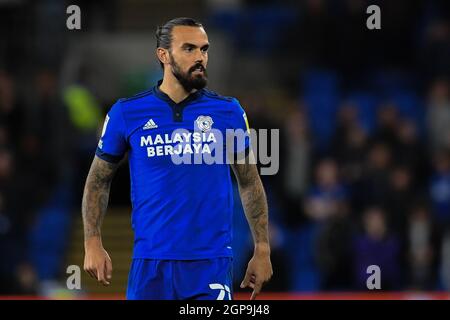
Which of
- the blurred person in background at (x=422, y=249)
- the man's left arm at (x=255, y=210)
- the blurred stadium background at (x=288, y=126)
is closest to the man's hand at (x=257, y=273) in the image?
the man's left arm at (x=255, y=210)

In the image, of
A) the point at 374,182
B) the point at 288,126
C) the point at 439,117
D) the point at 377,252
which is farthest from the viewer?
the point at 439,117

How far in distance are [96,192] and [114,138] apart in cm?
33

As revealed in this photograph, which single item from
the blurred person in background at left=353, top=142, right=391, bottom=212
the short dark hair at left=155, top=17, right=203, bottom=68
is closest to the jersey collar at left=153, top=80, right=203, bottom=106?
the short dark hair at left=155, top=17, right=203, bottom=68

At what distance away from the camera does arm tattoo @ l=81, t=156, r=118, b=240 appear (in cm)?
613

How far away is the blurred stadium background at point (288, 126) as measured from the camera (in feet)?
41.0

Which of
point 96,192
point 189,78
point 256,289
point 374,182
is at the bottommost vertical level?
point 374,182

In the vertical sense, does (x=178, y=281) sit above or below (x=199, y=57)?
below

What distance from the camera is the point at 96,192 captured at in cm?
616

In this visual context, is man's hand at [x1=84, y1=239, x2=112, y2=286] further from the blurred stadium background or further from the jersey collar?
the blurred stadium background

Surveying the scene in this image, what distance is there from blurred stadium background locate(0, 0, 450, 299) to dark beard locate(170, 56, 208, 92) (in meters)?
4.28

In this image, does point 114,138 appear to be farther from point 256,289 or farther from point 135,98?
point 256,289

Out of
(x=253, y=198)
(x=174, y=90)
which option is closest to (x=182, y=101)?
(x=174, y=90)

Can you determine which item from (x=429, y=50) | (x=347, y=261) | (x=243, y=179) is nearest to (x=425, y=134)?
(x=429, y=50)

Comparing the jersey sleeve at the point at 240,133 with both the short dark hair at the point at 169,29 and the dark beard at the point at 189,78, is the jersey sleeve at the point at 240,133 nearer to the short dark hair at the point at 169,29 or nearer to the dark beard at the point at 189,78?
the dark beard at the point at 189,78
